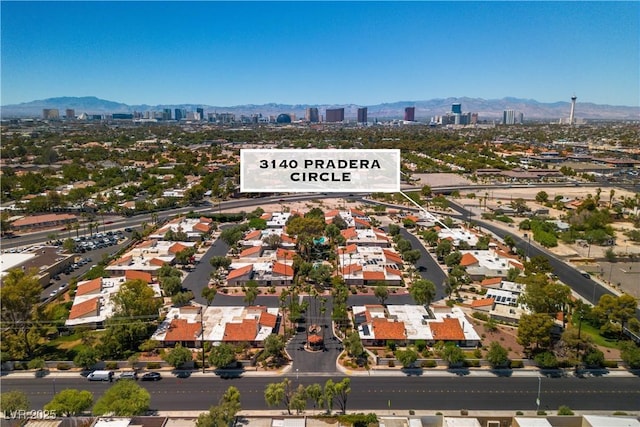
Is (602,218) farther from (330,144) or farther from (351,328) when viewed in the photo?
(330,144)

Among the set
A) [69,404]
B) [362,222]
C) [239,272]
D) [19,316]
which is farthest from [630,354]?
[19,316]

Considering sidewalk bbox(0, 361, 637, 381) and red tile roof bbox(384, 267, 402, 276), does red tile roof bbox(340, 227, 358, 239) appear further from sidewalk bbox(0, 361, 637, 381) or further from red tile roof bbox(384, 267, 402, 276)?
sidewalk bbox(0, 361, 637, 381)

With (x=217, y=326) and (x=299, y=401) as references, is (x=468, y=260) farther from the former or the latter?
(x=299, y=401)

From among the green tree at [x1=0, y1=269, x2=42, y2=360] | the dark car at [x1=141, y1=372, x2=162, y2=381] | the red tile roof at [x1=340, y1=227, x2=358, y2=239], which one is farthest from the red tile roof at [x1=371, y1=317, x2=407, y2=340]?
the green tree at [x1=0, y1=269, x2=42, y2=360]

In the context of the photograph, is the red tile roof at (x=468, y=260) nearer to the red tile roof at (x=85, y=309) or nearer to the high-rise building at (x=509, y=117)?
the red tile roof at (x=85, y=309)

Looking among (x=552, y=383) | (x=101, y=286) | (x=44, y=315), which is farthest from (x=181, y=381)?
(x=552, y=383)

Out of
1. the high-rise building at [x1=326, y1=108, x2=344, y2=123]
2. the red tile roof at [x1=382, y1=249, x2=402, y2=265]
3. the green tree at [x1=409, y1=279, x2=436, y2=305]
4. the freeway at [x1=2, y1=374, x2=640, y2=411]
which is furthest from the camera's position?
the high-rise building at [x1=326, y1=108, x2=344, y2=123]
